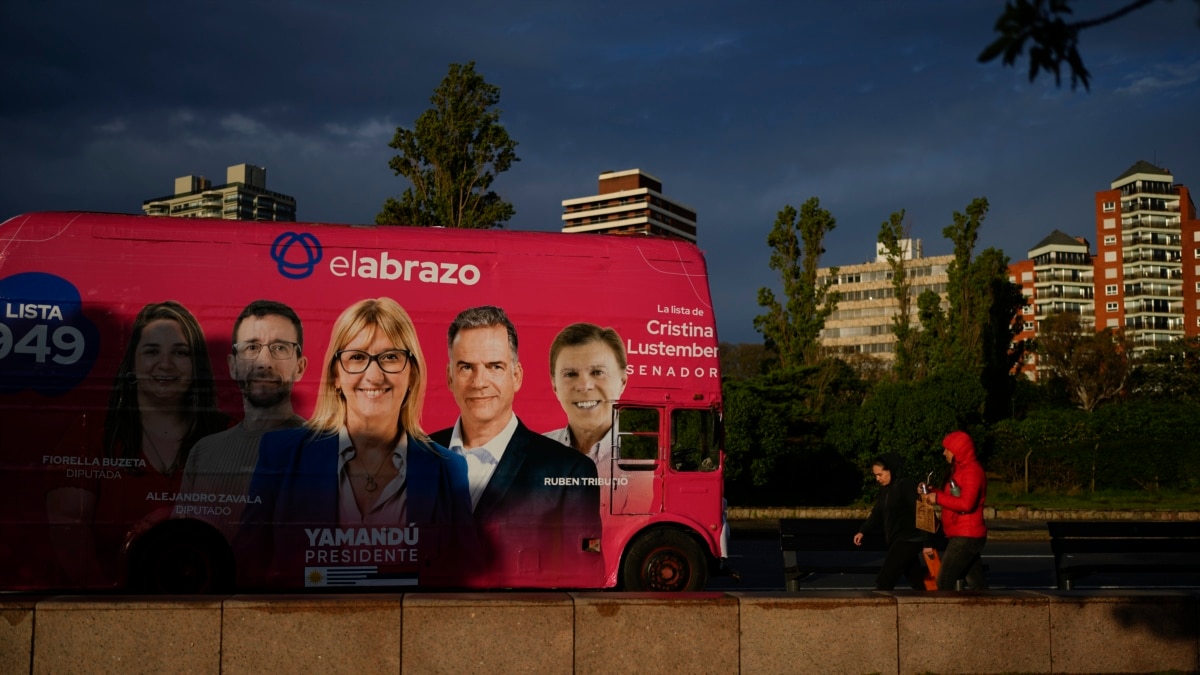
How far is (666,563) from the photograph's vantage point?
486 inches

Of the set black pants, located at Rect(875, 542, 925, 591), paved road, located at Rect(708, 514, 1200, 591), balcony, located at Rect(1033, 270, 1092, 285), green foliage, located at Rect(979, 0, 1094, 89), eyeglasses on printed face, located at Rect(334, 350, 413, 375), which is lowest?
paved road, located at Rect(708, 514, 1200, 591)

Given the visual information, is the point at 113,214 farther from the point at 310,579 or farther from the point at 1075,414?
the point at 1075,414

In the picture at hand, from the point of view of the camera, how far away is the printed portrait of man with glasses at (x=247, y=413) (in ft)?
37.9

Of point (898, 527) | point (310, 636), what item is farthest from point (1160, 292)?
point (310, 636)

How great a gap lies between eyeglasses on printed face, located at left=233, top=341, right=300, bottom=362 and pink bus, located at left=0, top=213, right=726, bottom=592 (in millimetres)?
24

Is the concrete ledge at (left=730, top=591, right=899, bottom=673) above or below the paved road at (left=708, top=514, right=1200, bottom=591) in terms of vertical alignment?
above

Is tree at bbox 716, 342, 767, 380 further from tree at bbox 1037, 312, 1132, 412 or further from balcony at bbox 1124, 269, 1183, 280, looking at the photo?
balcony at bbox 1124, 269, 1183, 280

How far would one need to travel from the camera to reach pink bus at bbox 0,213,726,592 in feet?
37.5

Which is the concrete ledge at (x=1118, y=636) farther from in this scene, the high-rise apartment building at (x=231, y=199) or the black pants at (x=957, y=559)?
the high-rise apartment building at (x=231, y=199)

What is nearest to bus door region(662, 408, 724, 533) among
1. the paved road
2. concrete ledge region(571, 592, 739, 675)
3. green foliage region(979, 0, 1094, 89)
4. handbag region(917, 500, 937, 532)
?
handbag region(917, 500, 937, 532)

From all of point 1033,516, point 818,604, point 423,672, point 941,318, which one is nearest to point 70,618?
point 423,672

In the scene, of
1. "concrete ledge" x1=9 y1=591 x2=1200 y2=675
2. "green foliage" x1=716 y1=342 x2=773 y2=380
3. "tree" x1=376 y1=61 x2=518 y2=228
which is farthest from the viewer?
"green foliage" x1=716 y1=342 x2=773 y2=380

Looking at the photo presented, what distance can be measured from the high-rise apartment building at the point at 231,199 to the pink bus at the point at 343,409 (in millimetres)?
70716

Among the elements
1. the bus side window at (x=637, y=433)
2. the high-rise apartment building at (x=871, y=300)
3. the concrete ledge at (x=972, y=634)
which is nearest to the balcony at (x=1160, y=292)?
the high-rise apartment building at (x=871, y=300)
